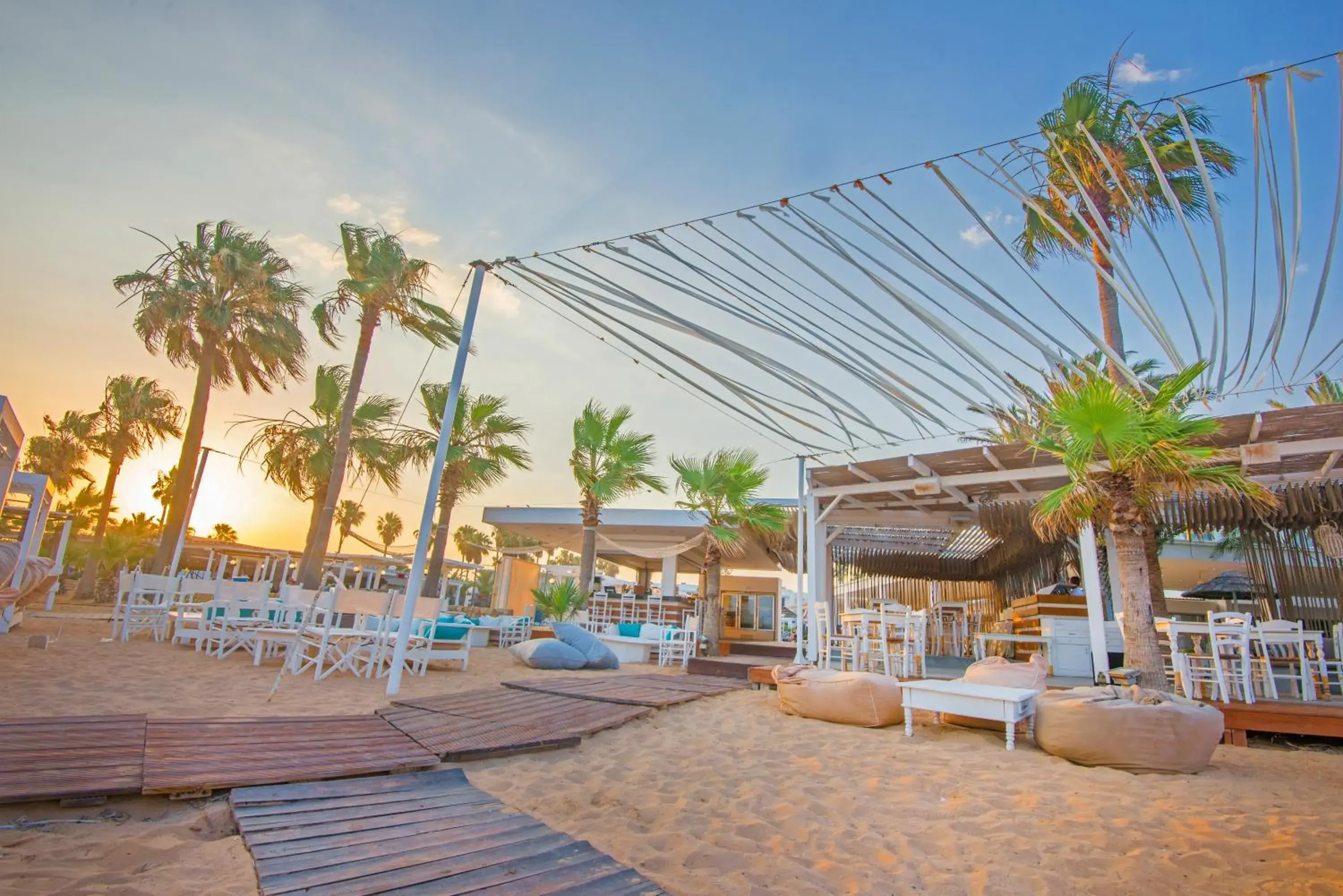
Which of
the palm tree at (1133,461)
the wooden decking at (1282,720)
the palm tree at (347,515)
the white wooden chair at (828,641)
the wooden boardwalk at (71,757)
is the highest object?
the palm tree at (347,515)

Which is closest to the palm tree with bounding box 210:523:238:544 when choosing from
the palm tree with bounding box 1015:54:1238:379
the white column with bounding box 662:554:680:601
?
the white column with bounding box 662:554:680:601

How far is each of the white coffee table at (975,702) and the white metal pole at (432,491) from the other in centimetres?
459

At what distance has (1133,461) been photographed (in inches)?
223

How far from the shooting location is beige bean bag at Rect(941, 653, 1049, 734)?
549cm

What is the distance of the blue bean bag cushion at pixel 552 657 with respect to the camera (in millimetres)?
9391

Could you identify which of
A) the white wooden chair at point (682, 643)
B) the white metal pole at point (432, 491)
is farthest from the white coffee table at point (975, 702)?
the white wooden chair at point (682, 643)

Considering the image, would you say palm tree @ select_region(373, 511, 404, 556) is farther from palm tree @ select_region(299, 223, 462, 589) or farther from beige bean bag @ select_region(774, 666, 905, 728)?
beige bean bag @ select_region(774, 666, 905, 728)

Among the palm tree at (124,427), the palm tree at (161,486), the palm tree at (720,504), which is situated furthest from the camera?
the palm tree at (161,486)

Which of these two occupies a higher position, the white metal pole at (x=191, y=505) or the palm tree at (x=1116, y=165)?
the palm tree at (x=1116, y=165)

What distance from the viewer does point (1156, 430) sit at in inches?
215

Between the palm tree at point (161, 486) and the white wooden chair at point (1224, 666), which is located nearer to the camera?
the white wooden chair at point (1224, 666)

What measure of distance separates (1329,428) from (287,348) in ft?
57.7

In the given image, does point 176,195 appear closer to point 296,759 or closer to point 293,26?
Result: point 293,26

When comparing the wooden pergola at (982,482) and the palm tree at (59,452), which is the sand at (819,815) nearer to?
the wooden pergola at (982,482)
